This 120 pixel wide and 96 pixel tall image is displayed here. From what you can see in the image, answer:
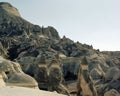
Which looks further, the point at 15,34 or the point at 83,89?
the point at 15,34

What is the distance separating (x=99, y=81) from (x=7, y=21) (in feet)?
159

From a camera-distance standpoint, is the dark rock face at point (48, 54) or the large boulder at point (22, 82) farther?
the dark rock face at point (48, 54)

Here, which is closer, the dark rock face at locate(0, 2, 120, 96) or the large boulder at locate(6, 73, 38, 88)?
the large boulder at locate(6, 73, 38, 88)

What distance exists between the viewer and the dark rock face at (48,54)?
4106 centimetres

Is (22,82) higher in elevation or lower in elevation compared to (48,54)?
higher

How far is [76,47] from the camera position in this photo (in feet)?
237

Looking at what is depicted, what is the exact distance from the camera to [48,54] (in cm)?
6025

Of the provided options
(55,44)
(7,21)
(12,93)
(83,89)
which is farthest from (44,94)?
(7,21)

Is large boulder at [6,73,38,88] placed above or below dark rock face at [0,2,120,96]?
above

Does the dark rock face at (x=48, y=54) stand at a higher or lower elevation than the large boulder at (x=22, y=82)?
lower

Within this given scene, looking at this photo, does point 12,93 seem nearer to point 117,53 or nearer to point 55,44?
point 55,44

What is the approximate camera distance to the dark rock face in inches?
1617

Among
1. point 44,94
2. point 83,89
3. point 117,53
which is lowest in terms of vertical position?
point 117,53

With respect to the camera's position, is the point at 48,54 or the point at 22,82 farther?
the point at 48,54
